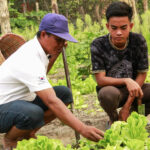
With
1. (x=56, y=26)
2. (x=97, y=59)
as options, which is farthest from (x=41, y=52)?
(x=97, y=59)

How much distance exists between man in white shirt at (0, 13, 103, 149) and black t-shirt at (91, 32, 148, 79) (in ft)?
1.89

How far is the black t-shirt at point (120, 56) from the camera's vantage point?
2840 millimetres

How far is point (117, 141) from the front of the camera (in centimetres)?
178

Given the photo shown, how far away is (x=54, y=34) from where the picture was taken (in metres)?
2.22

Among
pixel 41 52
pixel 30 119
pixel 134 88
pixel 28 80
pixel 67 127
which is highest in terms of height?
pixel 41 52

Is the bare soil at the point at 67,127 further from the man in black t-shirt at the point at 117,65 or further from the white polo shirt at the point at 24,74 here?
the white polo shirt at the point at 24,74

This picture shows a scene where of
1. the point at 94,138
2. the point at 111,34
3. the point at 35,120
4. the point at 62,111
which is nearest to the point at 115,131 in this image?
the point at 94,138

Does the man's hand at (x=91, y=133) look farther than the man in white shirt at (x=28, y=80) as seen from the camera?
No

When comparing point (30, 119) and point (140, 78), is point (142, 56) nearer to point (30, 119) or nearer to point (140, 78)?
point (140, 78)

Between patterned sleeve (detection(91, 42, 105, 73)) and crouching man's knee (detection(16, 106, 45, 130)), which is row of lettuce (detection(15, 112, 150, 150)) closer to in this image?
crouching man's knee (detection(16, 106, 45, 130))

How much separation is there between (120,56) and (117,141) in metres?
1.27

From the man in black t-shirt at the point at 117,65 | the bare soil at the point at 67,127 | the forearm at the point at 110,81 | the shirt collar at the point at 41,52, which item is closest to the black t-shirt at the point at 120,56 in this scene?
the man in black t-shirt at the point at 117,65

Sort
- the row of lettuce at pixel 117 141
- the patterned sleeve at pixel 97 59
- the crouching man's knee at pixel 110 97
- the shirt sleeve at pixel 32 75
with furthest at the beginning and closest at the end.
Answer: the patterned sleeve at pixel 97 59 → the crouching man's knee at pixel 110 97 → the shirt sleeve at pixel 32 75 → the row of lettuce at pixel 117 141

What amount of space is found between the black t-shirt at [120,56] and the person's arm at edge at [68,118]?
2.99ft
